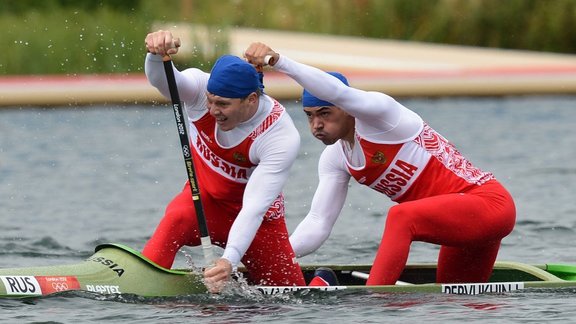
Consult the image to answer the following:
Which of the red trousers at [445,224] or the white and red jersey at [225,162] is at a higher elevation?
the white and red jersey at [225,162]

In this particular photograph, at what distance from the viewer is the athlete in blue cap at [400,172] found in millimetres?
7832

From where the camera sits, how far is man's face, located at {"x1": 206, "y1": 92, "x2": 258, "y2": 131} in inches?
307

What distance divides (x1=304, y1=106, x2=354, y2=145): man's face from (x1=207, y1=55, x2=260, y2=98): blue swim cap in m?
0.38

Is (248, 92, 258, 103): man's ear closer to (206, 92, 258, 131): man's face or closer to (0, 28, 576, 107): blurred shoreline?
(206, 92, 258, 131): man's face

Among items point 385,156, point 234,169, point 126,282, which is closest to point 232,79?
point 234,169

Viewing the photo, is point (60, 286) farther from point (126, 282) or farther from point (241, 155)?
point (241, 155)

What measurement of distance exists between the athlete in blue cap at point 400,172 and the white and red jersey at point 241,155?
22 centimetres

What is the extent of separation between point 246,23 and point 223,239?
18535 mm

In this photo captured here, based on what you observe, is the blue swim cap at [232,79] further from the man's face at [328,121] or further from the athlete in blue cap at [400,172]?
the man's face at [328,121]

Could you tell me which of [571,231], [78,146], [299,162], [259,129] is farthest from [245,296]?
[78,146]

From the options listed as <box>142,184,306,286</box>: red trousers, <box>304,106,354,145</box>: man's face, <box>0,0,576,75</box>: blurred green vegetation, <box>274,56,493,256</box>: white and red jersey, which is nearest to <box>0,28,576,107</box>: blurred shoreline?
<box>0,0,576,75</box>: blurred green vegetation

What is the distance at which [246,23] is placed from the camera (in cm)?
2669

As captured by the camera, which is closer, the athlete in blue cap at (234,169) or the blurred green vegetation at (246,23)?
the athlete in blue cap at (234,169)

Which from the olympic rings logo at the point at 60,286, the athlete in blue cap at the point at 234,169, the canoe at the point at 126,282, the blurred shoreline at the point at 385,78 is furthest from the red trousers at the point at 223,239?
the blurred shoreline at the point at 385,78
